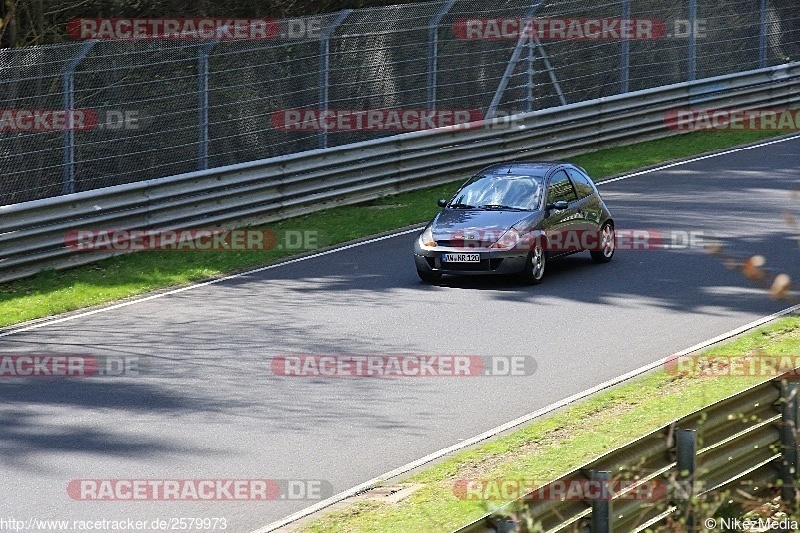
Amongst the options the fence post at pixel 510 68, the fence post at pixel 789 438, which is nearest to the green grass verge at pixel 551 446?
the fence post at pixel 789 438

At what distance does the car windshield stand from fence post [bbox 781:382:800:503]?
842 cm

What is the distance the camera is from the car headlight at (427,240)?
1652cm

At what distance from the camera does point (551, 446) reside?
1036cm

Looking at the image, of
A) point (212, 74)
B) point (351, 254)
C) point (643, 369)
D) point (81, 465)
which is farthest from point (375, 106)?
point (81, 465)

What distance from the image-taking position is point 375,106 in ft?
75.3

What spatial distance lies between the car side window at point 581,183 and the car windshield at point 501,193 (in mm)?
720

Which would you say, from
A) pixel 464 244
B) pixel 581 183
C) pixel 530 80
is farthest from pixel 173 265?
pixel 530 80

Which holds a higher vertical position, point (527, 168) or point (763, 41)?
point (763, 41)

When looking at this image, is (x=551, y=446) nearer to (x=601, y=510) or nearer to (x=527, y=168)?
(x=601, y=510)

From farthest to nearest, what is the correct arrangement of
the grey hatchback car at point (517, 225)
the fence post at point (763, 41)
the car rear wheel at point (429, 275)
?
1. the fence post at point (763, 41)
2. the car rear wheel at point (429, 275)
3. the grey hatchback car at point (517, 225)

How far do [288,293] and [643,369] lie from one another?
5.34 meters

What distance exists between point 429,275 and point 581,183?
295cm

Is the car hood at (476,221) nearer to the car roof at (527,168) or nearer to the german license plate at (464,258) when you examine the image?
the german license plate at (464,258)

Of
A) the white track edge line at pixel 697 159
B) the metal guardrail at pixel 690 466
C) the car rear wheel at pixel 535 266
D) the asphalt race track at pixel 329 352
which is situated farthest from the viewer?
the white track edge line at pixel 697 159
